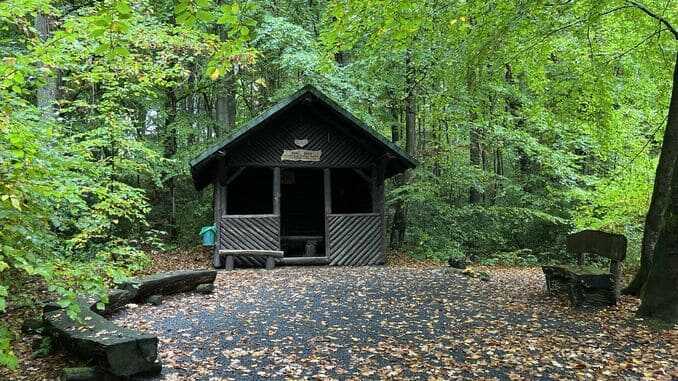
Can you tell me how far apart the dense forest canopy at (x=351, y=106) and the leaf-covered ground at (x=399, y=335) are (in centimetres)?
146

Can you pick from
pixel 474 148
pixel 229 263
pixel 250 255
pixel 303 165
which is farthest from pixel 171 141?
pixel 474 148

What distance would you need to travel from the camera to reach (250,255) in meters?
12.2

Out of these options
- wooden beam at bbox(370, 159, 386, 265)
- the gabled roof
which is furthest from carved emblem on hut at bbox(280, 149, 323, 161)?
wooden beam at bbox(370, 159, 386, 265)

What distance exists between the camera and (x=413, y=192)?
1566cm

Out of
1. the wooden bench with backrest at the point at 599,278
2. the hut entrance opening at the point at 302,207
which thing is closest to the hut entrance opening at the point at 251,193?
the hut entrance opening at the point at 302,207

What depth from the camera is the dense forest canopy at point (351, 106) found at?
433cm

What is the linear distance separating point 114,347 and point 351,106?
12.2 m

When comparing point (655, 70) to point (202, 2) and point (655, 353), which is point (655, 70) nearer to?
point (655, 353)

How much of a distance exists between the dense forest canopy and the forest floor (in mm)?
1375

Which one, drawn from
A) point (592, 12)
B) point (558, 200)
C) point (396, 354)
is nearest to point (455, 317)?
point (396, 354)

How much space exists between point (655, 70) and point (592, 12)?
2.75 metres

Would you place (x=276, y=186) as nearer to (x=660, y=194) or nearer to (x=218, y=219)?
(x=218, y=219)

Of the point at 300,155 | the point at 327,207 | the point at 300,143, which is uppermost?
the point at 300,143

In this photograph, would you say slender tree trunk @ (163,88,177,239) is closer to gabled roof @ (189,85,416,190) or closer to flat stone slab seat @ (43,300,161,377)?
gabled roof @ (189,85,416,190)
